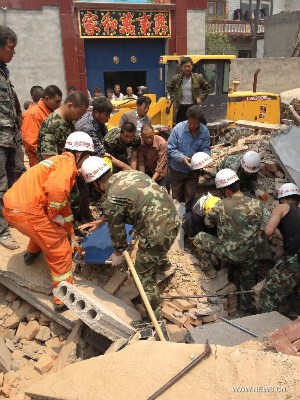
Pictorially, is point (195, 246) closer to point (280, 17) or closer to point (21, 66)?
point (21, 66)

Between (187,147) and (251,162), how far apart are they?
3.19 ft

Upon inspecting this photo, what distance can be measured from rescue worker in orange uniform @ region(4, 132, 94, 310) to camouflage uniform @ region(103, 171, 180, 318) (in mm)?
407

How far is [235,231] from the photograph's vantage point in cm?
411

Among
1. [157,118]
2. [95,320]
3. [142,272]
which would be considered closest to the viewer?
[95,320]

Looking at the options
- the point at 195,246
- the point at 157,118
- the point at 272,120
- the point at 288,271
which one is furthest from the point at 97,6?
the point at 288,271

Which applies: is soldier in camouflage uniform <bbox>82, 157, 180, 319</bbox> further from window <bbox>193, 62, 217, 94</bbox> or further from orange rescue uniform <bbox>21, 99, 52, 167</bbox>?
window <bbox>193, 62, 217, 94</bbox>

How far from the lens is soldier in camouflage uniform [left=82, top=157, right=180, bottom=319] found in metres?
3.21

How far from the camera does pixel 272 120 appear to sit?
9672 mm

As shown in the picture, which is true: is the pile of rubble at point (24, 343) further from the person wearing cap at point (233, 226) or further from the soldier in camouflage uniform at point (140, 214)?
the person wearing cap at point (233, 226)

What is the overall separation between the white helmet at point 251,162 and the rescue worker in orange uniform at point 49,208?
2.51 m

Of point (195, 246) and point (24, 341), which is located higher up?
point (195, 246)

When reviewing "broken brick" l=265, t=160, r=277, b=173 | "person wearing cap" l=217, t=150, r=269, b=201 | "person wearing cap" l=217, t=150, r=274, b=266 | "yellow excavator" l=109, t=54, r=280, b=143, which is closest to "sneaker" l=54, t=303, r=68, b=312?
"person wearing cap" l=217, t=150, r=274, b=266

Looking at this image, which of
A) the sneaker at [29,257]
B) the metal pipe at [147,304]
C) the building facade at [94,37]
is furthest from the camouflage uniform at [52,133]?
the building facade at [94,37]

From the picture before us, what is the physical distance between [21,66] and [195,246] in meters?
11.4
